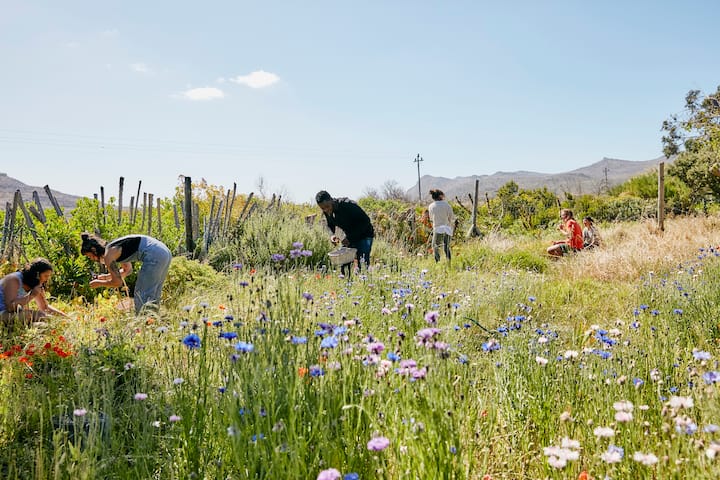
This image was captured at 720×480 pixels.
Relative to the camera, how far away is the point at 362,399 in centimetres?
165

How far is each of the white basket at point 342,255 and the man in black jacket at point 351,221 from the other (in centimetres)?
23

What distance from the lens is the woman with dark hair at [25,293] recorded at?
470 cm

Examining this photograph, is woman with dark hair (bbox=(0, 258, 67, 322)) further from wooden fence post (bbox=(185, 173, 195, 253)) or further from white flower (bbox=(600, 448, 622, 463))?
white flower (bbox=(600, 448, 622, 463))

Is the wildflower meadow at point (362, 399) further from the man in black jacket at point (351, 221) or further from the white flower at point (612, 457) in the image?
the man in black jacket at point (351, 221)

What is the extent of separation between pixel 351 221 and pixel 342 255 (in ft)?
2.03

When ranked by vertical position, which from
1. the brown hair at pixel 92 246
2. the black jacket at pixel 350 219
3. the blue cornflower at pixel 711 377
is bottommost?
the blue cornflower at pixel 711 377

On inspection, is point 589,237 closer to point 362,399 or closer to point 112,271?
point 112,271

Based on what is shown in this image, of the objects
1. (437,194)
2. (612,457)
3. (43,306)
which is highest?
(437,194)

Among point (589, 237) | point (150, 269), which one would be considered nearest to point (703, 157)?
point (589, 237)

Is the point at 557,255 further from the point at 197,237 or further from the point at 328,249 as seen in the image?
the point at 197,237

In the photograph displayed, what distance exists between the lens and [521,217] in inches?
708

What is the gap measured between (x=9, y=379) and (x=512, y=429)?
3.12 meters

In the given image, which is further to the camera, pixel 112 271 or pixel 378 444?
pixel 112 271

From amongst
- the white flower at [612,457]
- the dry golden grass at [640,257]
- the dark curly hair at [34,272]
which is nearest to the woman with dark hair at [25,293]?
the dark curly hair at [34,272]
